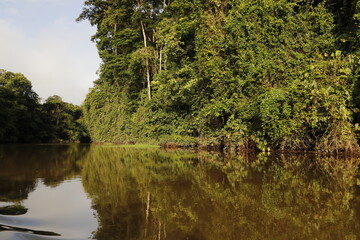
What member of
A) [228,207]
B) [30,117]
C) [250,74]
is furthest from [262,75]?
[30,117]

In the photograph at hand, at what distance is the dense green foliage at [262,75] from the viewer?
1060 centimetres

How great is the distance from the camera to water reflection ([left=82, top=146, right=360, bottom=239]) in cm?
314

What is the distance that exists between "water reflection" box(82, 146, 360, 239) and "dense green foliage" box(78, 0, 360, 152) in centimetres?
475

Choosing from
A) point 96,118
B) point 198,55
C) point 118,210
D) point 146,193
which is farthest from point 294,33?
point 96,118

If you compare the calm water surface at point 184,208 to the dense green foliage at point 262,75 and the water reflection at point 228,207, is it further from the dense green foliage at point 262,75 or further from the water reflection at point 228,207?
the dense green foliage at point 262,75

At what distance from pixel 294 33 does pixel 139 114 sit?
16.3 meters

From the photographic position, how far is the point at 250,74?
1349cm

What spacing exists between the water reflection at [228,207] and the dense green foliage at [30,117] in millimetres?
33669

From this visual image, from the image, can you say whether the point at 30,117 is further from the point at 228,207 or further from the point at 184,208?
the point at 228,207

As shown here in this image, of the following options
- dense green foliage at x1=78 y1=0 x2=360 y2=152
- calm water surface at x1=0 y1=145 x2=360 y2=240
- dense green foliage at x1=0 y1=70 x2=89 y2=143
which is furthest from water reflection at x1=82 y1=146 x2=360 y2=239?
dense green foliage at x1=0 y1=70 x2=89 y2=143

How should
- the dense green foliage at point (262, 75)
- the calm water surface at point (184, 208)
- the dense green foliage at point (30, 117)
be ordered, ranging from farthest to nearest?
the dense green foliage at point (30, 117) → the dense green foliage at point (262, 75) → the calm water surface at point (184, 208)

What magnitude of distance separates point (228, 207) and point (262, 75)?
10.2 meters

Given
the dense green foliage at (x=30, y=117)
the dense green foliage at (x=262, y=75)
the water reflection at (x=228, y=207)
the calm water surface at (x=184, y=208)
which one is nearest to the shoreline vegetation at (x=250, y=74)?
the dense green foliage at (x=262, y=75)

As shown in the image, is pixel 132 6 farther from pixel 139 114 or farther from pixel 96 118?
pixel 96 118
